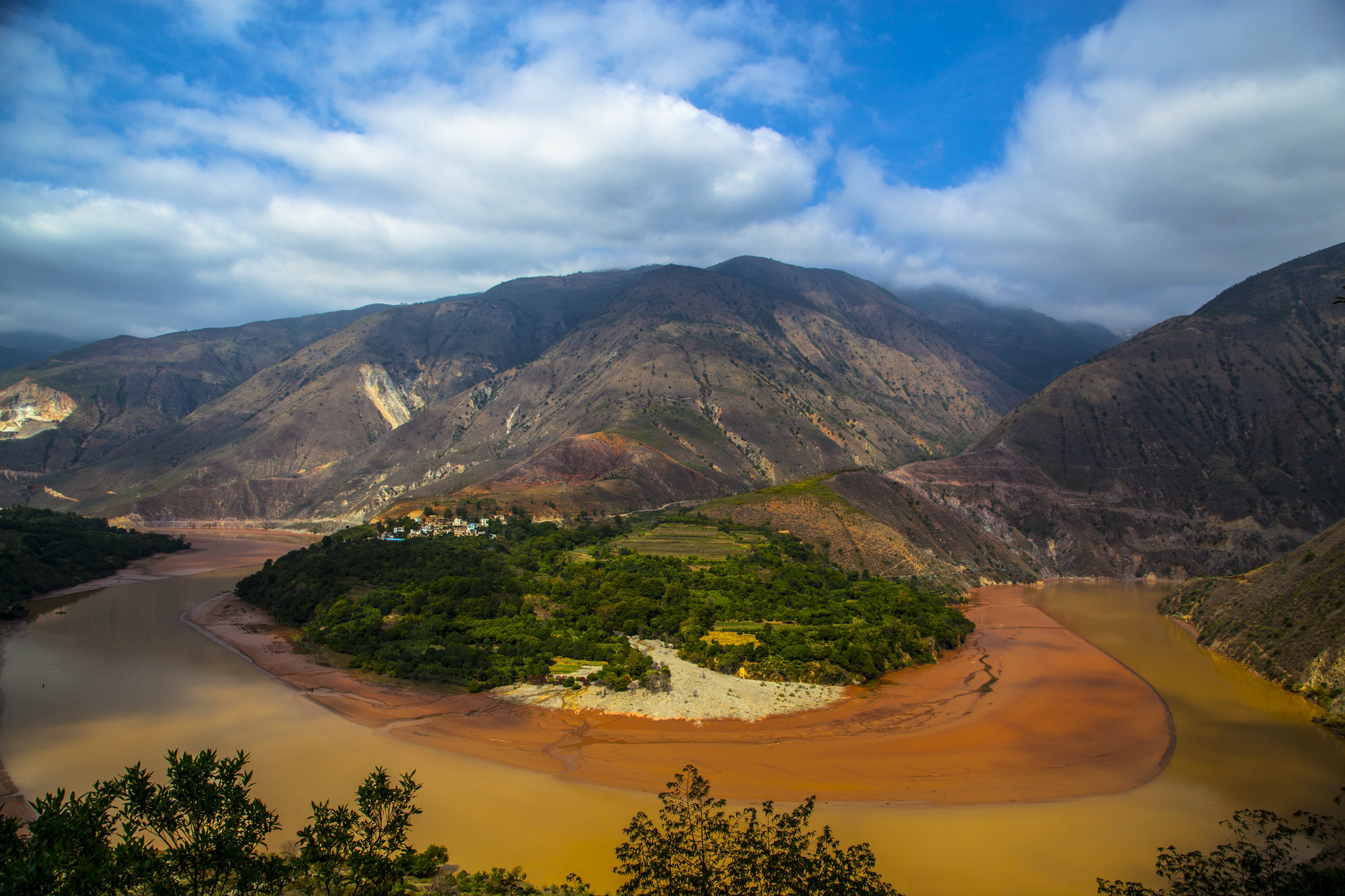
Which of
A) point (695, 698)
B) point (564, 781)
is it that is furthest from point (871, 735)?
point (564, 781)

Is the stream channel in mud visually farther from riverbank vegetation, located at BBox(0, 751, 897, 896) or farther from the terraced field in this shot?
the terraced field

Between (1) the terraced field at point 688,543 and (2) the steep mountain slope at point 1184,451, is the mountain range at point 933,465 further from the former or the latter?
(1) the terraced field at point 688,543

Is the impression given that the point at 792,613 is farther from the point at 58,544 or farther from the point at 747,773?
the point at 58,544

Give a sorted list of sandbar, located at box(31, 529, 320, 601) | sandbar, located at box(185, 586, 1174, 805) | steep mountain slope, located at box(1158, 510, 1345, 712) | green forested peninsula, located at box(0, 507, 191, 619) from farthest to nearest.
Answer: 1. sandbar, located at box(31, 529, 320, 601)
2. green forested peninsula, located at box(0, 507, 191, 619)
3. steep mountain slope, located at box(1158, 510, 1345, 712)
4. sandbar, located at box(185, 586, 1174, 805)

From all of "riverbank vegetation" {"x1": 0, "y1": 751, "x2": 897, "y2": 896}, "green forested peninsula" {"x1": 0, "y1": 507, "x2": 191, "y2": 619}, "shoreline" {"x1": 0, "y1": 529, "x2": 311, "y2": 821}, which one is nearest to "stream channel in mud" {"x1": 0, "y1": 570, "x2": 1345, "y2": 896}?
"riverbank vegetation" {"x1": 0, "y1": 751, "x2": 897, "y2": 896}

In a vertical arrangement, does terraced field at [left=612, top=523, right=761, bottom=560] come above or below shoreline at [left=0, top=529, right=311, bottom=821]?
above

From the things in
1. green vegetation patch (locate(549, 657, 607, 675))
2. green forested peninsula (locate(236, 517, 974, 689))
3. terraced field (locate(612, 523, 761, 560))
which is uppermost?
terraced field (locate(612, 523, 761, 560))
